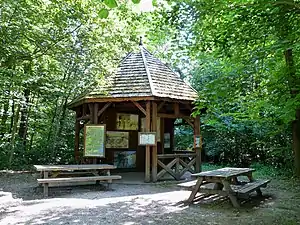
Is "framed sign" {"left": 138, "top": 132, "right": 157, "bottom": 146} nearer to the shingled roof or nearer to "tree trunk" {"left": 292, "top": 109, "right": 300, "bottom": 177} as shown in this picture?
the shingled roof

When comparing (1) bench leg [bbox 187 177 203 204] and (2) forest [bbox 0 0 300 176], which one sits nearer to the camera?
(2) forest [bbox 0 0 300 176]

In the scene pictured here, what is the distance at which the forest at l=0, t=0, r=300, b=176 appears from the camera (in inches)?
193

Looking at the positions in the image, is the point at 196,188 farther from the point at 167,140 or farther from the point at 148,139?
the point at 167,140

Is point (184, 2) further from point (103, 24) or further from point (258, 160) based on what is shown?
point (258, 160)

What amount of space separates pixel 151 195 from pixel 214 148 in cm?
806

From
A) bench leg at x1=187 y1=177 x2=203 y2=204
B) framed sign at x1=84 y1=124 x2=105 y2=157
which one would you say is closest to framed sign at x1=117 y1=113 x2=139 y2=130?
framed sign at x1=84 y1=124 x2=105 y2=157

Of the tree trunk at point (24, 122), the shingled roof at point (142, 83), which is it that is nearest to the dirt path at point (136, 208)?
the shingled roof at point (142, 83)

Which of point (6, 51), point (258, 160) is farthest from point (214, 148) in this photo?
point (6, 51)

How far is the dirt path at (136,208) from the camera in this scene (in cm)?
478

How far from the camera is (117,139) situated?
438 inches

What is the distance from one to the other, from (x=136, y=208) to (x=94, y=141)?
4136 millimetres

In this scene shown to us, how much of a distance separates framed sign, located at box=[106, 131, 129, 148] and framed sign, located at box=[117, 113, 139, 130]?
0.83 ft

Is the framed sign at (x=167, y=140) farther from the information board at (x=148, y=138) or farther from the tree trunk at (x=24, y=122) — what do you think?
the tree trunk at (x=24, y=122)

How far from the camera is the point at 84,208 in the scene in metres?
5.55
